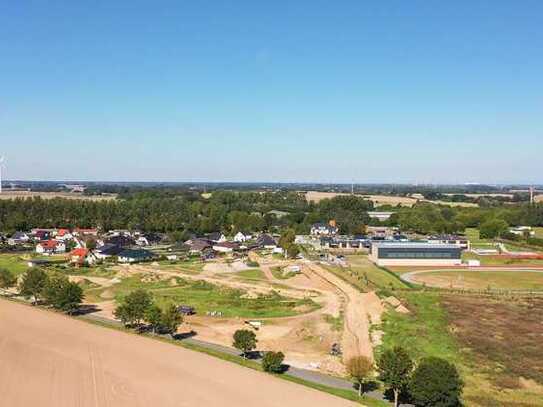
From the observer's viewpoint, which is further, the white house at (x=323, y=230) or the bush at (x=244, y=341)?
the white house at (x=323, y=230)

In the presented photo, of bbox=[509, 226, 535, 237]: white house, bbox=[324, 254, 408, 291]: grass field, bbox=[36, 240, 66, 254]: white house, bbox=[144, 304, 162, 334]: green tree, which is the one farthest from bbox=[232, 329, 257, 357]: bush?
bbox=[509, 226, 535, 237]: white house

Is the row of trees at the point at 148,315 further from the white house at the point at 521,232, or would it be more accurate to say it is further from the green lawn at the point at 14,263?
the white house at the point at 521,232

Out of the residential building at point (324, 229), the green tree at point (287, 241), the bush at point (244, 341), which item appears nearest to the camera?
the bush at point (244, 341)

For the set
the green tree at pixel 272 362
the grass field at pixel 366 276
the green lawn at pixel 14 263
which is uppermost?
the green tree at pixel 272 362

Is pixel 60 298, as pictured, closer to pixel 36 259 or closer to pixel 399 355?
pixel 399 355

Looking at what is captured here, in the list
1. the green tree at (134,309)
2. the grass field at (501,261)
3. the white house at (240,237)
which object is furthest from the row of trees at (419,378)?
the white house at (240,237)

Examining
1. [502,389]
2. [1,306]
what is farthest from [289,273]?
[502,389]

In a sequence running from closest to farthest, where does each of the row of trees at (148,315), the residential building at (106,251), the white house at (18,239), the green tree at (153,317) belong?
1. the row of trees at (148,315)
2. the green tree at (153,317)
3. the residential building at (106,251)
4. the white house at (18,239)

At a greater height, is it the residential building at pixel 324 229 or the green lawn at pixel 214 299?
the residential building at pixel 324 229
